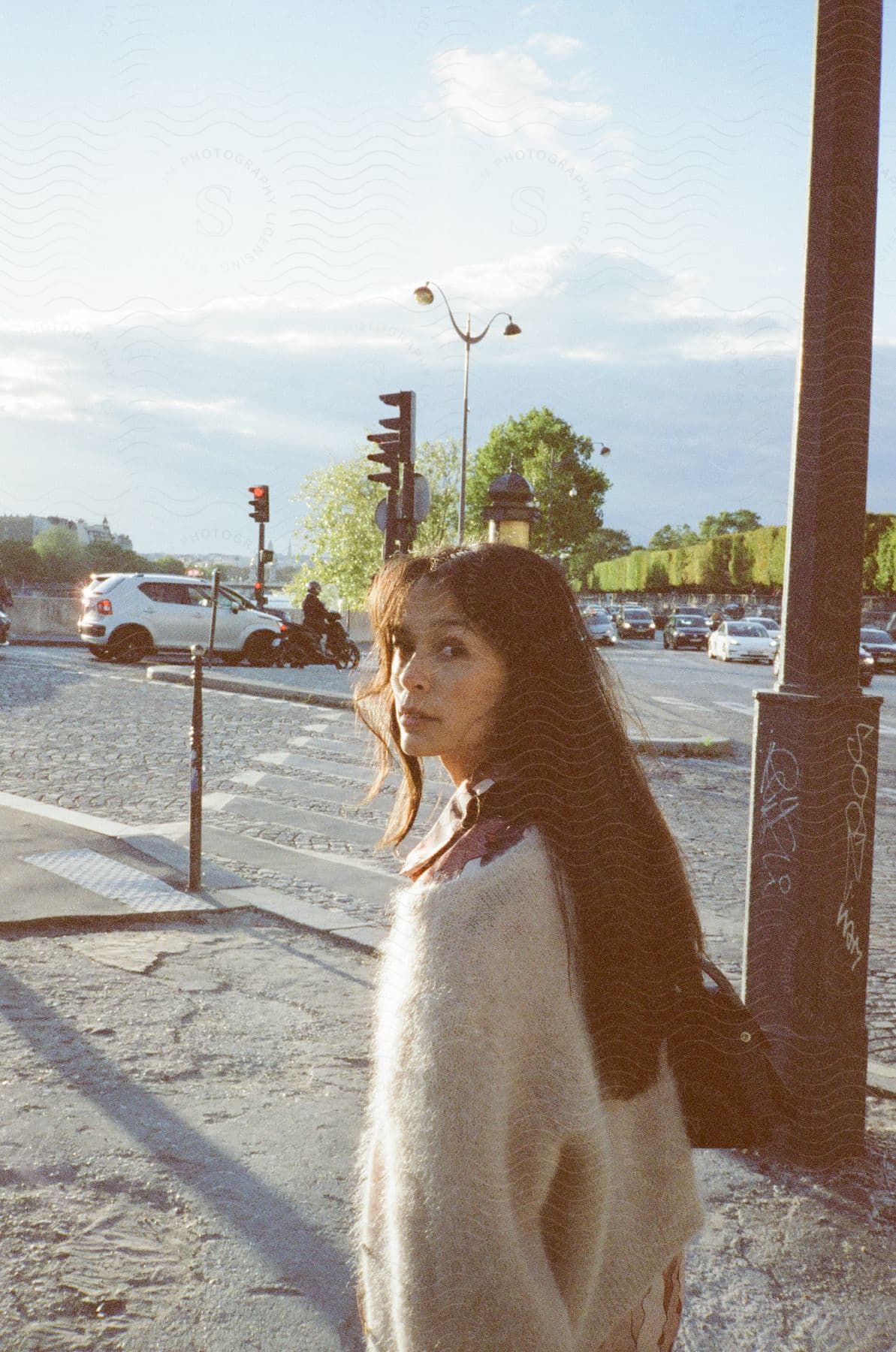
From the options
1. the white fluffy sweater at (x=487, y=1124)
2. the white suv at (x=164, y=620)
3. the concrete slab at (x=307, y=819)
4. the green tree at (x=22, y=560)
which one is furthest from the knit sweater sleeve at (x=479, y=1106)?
the green tree at (x=22, y=560)

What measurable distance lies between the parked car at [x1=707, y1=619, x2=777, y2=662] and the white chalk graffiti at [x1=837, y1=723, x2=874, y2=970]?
109 feet

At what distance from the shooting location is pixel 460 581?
1.37 meters

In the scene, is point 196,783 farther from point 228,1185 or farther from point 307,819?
point 228,1185

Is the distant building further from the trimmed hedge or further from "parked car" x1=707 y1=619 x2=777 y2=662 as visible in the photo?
"parked car" x1=707 y1=619 x2=777 y2=662

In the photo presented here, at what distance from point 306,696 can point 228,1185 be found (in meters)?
13.6

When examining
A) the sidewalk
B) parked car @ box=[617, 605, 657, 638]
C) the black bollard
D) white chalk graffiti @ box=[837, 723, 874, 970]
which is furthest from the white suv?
parked car @ box=[617, 605, 657, 638]

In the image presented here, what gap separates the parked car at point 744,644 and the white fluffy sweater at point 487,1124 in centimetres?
3553

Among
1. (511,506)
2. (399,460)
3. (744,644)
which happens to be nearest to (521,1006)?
(399,460)

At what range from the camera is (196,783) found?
6.34m

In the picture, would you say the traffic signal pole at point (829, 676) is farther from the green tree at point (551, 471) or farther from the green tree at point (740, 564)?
the green tree at point (740, 564)

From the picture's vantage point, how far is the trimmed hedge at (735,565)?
178ft

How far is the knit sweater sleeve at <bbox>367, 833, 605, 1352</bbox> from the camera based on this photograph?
3.54 feet

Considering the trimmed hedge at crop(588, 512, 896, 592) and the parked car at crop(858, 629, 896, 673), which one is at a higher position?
the trimmed hedge at crop(588, 512, 896, 592)

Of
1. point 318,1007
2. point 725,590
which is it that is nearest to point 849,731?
point 318,1007
